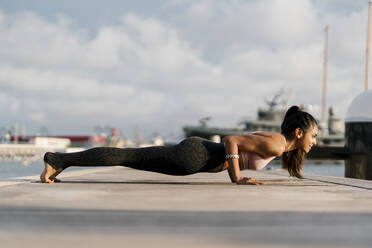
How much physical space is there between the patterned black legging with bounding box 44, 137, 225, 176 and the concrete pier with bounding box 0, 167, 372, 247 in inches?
36.6

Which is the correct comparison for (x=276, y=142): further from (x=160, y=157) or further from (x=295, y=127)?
(x=160, y=157)

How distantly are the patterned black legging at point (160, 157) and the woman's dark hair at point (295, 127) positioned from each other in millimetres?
609

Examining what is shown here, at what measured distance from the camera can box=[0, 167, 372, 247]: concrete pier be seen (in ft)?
5.24

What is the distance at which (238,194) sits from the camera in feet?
10.6

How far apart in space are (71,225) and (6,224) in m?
0.28

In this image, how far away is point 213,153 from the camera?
414cm

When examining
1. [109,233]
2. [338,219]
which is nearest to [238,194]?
[338,219]

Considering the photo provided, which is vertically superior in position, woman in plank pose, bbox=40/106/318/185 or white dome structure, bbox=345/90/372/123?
Answer: white dome structure, bbox=345/90/372/123

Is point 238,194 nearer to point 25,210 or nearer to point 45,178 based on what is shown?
point 25,210

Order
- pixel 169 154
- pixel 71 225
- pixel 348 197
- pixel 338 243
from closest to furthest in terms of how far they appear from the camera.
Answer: pixel 338 243 < pixel 71 225 < pixel 348 197 < pixel 169 154

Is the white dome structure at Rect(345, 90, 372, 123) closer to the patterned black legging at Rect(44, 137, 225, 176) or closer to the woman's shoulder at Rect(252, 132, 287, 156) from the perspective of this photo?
the woman's shoulder at Rect(252, 132, 287, 156)

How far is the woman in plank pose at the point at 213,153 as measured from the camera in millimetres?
4027

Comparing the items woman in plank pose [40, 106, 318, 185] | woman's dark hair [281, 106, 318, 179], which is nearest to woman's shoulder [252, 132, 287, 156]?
woman in plank pose [40, 106, 318, 185]

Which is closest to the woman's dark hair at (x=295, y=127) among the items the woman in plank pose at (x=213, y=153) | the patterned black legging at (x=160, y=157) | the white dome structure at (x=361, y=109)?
the woman in plank pose at (x=213, y=153)
